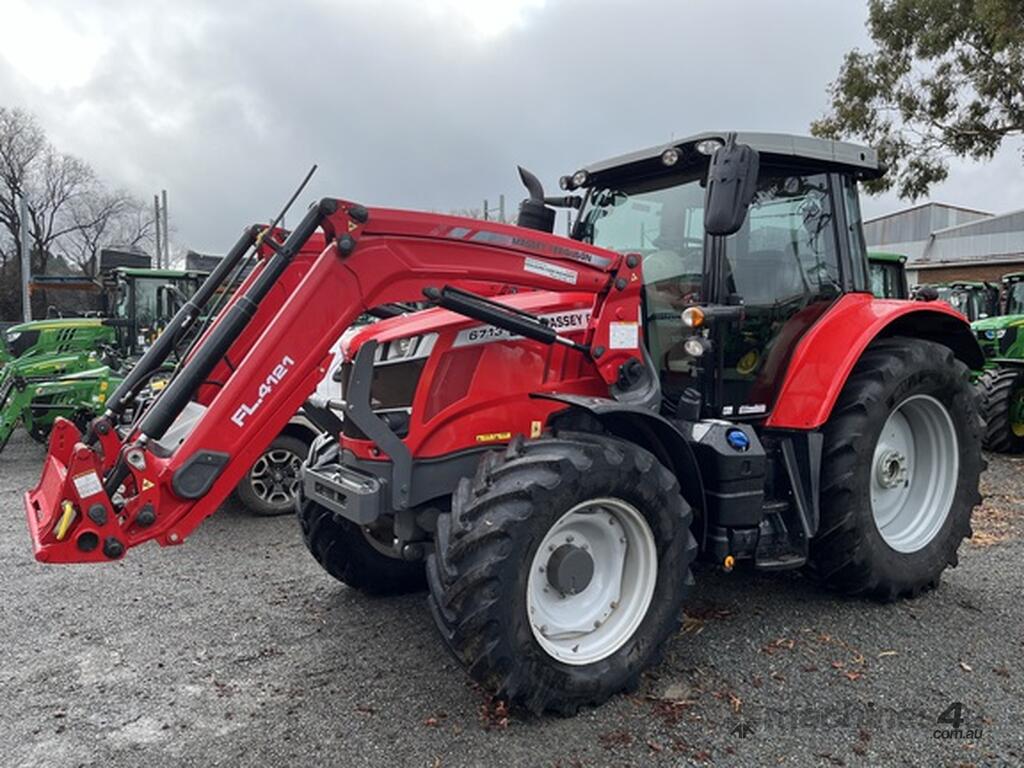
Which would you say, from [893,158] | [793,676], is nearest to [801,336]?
[793,676]

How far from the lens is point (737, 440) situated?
12.0ft

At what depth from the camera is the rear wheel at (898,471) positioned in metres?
3.92

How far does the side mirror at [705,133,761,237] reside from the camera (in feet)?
10.5

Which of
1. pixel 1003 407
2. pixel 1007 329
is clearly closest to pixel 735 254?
pixel 1003 407

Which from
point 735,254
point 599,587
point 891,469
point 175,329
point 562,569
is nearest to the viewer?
point 562,569

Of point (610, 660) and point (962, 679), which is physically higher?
point (610, 660)

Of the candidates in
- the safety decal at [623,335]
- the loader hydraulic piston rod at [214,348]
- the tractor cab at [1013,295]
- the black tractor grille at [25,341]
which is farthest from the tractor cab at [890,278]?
the black tractor grille at [25,341]

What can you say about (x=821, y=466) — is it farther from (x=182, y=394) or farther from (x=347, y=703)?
(x=182, y=394)

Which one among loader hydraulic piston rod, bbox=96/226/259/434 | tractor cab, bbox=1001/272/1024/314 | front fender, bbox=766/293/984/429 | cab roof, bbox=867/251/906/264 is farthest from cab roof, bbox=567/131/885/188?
tractor cab, bbox=1001/272/1024/314

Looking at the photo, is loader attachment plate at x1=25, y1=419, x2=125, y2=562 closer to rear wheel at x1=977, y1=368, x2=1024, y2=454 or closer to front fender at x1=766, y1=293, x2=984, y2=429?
front fender at x1=766, y1=293, x2=984, y2=429

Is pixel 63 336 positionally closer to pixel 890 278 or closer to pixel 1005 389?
pixel 890 278

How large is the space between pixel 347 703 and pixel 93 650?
4.83 ft

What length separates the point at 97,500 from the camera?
2727mm

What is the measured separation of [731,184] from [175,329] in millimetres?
2565
